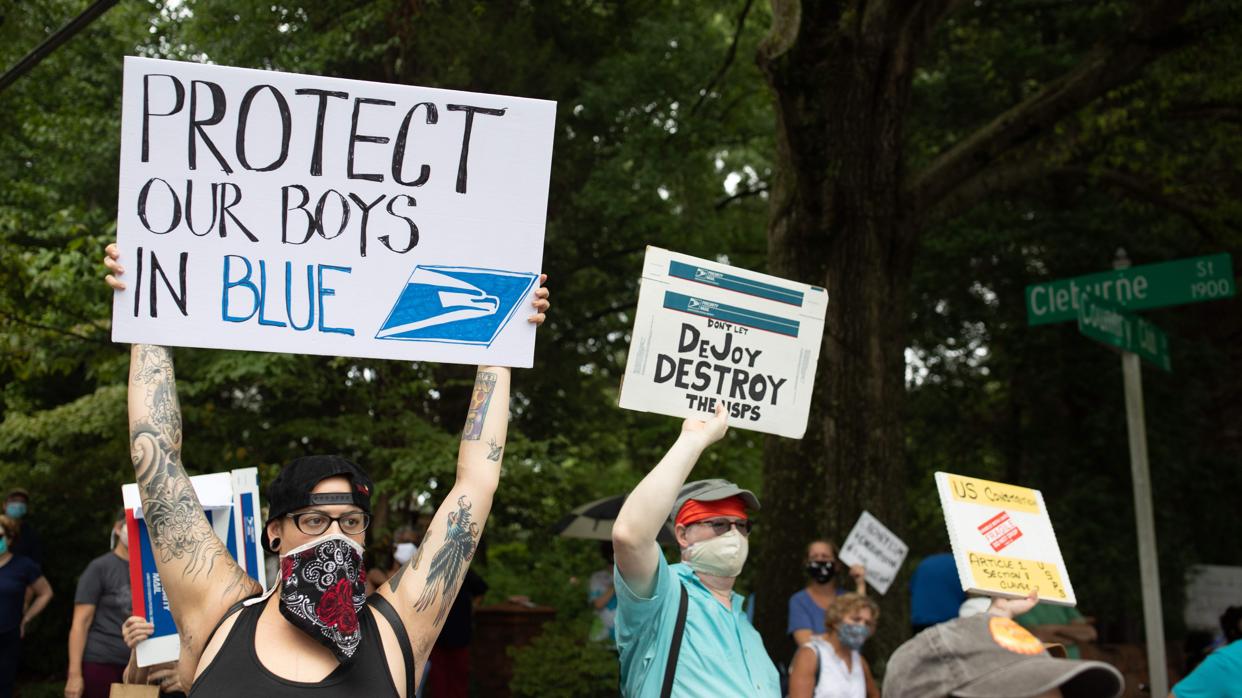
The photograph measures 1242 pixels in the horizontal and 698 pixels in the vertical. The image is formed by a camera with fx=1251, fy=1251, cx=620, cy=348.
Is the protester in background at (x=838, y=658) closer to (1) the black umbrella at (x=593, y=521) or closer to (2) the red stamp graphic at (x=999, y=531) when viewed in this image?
(2) the red stamp graphic at (x=999, y=531)

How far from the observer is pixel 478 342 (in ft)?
12.5

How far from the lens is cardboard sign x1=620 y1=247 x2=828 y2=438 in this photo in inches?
181

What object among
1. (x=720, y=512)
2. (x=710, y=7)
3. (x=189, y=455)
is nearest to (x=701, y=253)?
(x=710, y=7)

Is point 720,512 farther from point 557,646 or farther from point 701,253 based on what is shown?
point 701,253

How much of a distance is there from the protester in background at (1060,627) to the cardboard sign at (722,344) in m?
4.23

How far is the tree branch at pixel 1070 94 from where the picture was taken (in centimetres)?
1110

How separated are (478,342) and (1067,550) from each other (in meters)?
12.8

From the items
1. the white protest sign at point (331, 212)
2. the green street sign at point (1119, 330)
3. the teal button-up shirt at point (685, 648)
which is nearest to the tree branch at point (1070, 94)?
the green street sign at point (1119, 330)

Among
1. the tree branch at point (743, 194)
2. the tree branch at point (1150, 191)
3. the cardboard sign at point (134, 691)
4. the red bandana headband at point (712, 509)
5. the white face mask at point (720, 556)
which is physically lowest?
the cardboard sign at point (134, 691)

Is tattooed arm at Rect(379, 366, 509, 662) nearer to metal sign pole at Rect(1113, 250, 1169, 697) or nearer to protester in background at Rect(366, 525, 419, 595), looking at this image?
protester in background at Rect(366, 525, 419, 595)

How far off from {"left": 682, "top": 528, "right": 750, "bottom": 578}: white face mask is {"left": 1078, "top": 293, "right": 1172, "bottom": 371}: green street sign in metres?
5.54

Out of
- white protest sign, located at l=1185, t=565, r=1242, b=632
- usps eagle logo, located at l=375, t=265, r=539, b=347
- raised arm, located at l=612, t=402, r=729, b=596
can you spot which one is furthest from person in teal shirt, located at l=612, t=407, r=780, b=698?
white protest sign, located at l=1185, t=565, r=1242, b=632

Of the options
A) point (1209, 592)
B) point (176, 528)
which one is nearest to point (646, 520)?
point (176, 528)

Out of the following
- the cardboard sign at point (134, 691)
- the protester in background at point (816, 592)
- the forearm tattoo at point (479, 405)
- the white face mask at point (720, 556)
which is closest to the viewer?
the forearm tattoo at point (479, 405)
